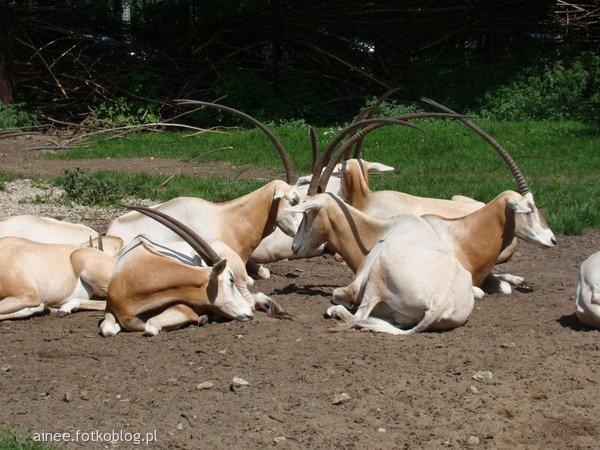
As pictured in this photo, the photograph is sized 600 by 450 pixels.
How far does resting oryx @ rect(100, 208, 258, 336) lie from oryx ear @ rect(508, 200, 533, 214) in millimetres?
2000

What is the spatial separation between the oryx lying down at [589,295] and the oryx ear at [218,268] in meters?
2.10

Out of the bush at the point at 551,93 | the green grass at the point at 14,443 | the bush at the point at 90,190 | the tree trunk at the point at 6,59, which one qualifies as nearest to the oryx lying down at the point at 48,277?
the green grass at the point at 14,443

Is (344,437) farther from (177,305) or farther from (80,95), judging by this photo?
(80,95)

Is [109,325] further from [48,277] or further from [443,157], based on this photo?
[443,157]

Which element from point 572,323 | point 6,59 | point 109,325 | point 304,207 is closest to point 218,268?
point 109,325

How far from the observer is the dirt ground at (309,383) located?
187 inches

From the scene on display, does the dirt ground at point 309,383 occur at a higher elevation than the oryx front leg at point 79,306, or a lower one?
higher

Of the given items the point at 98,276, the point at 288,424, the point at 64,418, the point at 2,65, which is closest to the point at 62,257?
the point at 98,276

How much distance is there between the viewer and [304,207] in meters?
7.40

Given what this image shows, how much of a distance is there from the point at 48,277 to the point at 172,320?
1.03m

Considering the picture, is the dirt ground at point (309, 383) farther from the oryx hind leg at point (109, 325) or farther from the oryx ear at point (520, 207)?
the oryx ear at point (520, 207)

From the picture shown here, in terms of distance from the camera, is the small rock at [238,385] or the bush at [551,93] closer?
the small rock at [238,385]

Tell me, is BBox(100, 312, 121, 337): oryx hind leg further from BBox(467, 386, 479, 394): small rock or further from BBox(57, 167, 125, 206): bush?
BBox(57, 167, 125, 206): bush

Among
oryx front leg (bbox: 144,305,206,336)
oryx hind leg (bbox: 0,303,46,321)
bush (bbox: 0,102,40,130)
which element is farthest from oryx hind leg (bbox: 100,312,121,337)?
bush (bbox: 0,102,40,130)
